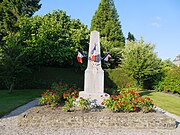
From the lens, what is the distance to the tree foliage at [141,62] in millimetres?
16609

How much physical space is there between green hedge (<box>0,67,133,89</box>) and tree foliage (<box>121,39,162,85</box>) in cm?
132

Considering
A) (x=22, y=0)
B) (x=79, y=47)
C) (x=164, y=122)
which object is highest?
(x=22, y=0)

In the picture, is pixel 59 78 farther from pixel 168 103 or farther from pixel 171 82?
pixel 171 82

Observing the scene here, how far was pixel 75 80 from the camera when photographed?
56.2 feet

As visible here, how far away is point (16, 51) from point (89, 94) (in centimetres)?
726

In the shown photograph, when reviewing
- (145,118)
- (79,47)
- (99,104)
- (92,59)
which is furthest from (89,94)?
(79,47)

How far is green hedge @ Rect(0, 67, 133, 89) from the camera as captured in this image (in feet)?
51.9

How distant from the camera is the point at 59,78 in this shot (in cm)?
1686

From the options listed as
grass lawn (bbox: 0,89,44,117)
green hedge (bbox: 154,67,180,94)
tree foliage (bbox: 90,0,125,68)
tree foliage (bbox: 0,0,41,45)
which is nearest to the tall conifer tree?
tree foliage (bbox: 90,0,125,68)

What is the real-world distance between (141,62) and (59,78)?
25.7 ft

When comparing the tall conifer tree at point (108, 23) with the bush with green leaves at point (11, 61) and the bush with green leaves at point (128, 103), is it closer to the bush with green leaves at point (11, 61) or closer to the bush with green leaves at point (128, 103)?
the bush with green leaves at point (11, 61)

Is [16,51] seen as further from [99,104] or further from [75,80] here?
[99,104]

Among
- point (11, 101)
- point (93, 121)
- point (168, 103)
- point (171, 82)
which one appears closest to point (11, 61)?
point (11, 101)

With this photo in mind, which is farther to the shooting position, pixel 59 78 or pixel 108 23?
pixel 108 23
